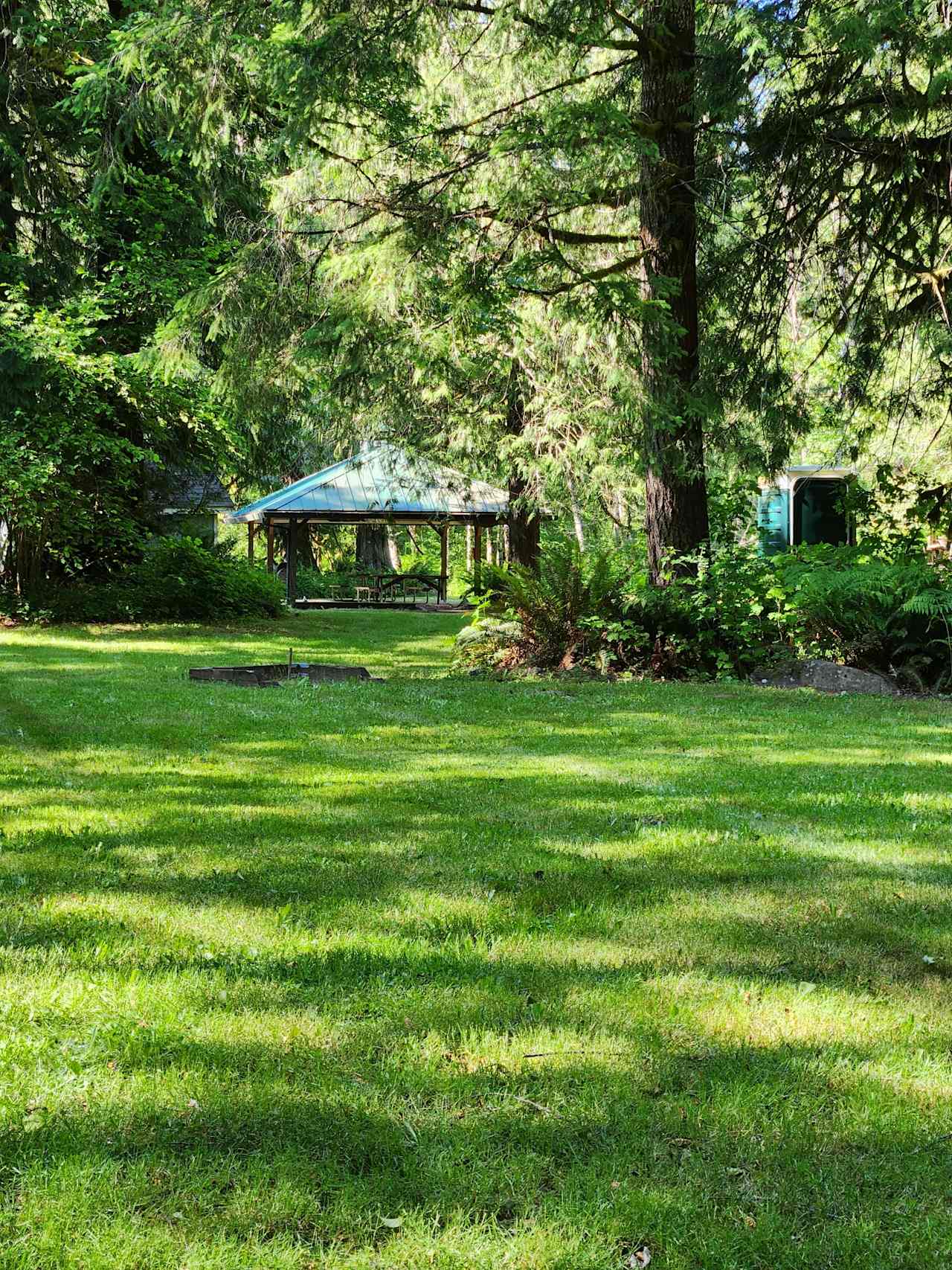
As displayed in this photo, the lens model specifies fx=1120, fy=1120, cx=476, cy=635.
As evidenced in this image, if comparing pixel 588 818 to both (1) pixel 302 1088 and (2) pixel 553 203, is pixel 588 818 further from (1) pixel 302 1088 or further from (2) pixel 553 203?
(2) pixel 553 203

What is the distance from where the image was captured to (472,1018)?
9.61 feet

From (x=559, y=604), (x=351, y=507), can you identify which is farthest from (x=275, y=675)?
(x=351, y=507)

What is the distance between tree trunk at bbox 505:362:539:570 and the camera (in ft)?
46.7

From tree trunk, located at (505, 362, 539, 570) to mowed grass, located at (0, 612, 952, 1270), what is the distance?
22.6ft

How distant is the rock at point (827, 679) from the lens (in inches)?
380

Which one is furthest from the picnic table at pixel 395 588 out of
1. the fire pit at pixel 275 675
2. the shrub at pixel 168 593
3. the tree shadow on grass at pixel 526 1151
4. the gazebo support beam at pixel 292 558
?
the tree shadow on grass at pixel 526 1151

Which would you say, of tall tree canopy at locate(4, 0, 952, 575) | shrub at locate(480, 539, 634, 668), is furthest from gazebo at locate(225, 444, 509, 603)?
shrub at locate(480, 539, 634, 668)

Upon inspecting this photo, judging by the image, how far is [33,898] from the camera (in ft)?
12.3

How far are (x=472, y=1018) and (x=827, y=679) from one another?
7537mm

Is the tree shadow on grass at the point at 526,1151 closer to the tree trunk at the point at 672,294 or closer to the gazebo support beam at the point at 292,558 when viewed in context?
the tree trunk at the point at 672,294

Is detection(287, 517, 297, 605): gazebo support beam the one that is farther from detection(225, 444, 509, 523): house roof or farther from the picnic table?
the picnic table

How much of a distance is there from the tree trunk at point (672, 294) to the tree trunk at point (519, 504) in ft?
5.07

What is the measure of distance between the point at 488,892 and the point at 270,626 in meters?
15.4

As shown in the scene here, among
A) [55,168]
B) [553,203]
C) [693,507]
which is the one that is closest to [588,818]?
[553,203]
